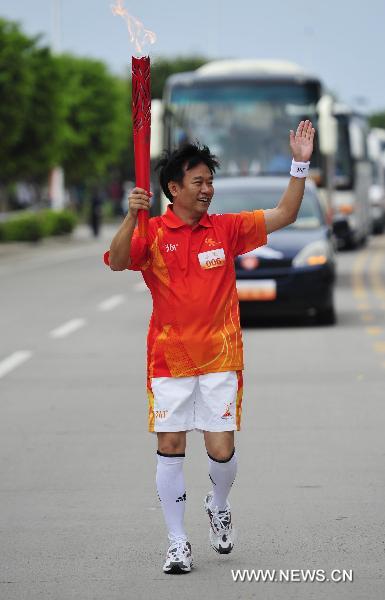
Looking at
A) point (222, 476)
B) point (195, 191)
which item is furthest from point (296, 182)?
point (222, 476)

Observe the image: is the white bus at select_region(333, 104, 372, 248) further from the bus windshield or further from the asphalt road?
the asphalt road

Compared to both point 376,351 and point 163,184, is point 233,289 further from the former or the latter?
point 376,351

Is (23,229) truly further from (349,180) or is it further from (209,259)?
(209,259)

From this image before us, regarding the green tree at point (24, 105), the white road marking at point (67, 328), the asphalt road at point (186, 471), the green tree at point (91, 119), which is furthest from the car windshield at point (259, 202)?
the green tree at point (91, 119)

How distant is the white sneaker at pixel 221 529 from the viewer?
6703 millimetres

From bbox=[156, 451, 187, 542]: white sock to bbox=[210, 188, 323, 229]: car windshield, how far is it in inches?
500

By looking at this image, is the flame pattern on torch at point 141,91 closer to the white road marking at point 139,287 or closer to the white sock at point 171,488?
the white sock at point 171,488

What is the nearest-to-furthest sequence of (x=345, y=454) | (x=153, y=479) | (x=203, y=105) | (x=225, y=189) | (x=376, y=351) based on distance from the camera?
(x=153, y=479) → (x=345, y=454) → (x=376, y=351) → (x=225, y=189) → (x=203, y=105)

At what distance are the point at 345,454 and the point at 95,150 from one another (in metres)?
58.4

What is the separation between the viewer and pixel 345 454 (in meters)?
9.45

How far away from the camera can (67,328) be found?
744 inches

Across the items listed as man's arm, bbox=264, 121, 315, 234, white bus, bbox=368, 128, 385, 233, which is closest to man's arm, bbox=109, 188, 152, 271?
man's arm, bbox=264, 121, 315, 234

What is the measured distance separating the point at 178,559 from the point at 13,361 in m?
8.82

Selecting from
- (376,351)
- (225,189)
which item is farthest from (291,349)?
(225,189)
